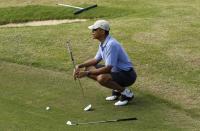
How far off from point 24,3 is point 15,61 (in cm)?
760

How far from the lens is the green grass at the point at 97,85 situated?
356 inches

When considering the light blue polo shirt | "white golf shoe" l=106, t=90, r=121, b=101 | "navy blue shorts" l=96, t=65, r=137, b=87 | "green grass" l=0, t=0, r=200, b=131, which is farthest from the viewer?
"white golf shoe" l=106, t=90, r=121, b=101

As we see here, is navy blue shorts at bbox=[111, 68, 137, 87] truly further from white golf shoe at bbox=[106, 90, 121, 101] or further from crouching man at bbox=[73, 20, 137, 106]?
white golf shoe at bbox=[106, 90, 121, 101]

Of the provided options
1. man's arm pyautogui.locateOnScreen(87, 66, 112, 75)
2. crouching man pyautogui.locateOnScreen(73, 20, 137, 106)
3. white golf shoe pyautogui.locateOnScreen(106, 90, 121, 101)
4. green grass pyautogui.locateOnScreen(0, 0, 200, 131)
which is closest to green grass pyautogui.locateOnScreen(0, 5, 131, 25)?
green grass pyautogui.locateOnScreen(0, 0, 200, 131)

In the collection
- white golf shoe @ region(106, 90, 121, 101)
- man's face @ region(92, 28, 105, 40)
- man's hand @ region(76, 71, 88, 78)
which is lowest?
white golf shoe @ region(106, 90, 121, 101)

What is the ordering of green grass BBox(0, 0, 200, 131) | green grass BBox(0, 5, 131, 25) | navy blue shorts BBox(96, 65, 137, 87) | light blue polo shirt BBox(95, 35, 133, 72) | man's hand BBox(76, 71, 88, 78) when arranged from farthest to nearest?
1. green grass BBox(0, 5, 131, 25)
2. navy blue shorts BBox(96, 65, 137, 87)
3. man's hand BBox(76, 71, 88, 78)
4. light blue polo shirt BBox(95, 35, 133, 72)
5. green grass BBox(0, 0, 200, 131)

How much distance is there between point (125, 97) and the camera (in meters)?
9.68

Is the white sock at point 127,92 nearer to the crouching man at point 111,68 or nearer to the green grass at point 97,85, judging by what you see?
the crouching man at point 111,68

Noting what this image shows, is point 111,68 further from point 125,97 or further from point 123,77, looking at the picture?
point 125,97

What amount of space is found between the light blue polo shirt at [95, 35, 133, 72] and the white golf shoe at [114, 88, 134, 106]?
0.39 metres

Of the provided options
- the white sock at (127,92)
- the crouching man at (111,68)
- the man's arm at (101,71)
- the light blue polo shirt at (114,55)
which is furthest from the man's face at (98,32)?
the white sock at (127,92)

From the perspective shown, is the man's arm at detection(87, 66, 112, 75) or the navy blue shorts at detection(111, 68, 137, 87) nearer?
the man's arm at detection(87, 66, 112, 75)

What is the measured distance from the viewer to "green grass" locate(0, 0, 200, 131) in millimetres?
9047

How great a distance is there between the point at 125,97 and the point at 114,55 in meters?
0.83
